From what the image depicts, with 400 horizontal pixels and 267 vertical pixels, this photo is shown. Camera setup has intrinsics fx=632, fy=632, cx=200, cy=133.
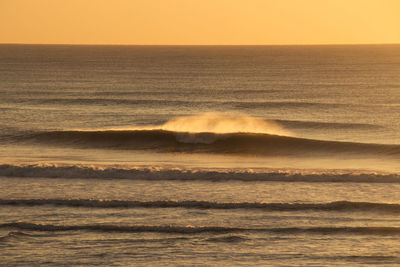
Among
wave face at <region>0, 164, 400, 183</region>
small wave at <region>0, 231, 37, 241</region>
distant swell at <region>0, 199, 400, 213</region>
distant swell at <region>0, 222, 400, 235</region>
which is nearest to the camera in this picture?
small wave at <region>0, 231, 37, 241</region>

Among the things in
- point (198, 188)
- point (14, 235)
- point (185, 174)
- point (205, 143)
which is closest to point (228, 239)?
point (14, 235)

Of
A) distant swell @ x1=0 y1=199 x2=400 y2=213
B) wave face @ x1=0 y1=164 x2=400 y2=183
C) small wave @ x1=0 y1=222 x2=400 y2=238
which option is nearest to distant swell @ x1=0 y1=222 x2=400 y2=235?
small wave @ x1=0 y1=222 x2=400 y2=238

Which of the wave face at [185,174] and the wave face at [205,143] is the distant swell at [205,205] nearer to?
the wave face at [185,174]

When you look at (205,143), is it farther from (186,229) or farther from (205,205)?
(186,229)

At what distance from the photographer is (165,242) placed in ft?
54.5

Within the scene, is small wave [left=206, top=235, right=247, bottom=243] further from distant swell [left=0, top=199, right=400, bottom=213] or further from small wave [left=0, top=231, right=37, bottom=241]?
small wave [left=0, top=231, right=37, bottom=241]

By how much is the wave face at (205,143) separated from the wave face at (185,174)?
279 inches

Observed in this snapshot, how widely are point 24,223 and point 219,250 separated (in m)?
5.72

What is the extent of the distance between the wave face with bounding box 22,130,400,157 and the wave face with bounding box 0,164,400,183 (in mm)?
7085

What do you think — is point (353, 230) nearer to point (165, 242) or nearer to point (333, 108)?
point (165, 242)

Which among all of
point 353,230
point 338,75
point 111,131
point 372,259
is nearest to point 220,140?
point 111,131

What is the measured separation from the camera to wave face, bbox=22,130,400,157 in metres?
32.4

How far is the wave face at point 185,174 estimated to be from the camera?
23.8 m

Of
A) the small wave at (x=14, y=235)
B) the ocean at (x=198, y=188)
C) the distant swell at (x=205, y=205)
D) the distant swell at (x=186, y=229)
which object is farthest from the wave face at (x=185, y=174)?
the small wave at (x=14, y=235)
